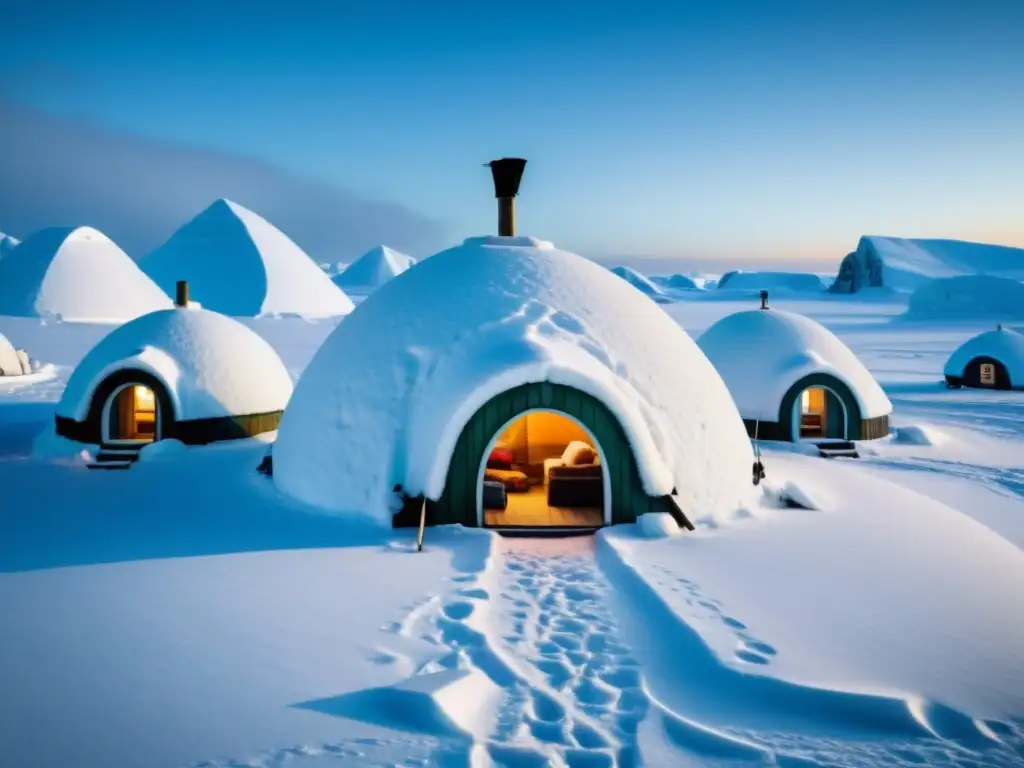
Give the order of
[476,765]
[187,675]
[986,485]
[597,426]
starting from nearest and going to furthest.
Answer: [476,765] → [187,675] → [597,426] → [986,485]

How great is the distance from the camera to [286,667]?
457 cm

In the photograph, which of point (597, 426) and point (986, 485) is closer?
point (597, 426)

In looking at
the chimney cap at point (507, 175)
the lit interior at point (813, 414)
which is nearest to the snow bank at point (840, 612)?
the chimney cap at point (507, 175)

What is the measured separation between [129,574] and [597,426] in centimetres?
477

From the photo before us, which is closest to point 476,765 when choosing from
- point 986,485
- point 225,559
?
point 225,559

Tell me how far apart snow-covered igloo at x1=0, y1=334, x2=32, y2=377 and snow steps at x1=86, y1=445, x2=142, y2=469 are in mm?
16596

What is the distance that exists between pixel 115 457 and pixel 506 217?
25.8 feet

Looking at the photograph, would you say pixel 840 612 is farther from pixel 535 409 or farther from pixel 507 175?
pixel 507 175

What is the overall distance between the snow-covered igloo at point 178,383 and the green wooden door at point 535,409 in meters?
7.33

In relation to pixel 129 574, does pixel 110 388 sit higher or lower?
higher

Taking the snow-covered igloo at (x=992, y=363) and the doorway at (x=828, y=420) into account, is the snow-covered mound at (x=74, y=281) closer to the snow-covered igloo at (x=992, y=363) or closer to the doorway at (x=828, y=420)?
the doorway at (x=828, y=420)

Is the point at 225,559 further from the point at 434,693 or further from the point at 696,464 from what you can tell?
the point at 696,464

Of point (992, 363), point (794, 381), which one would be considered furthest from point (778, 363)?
point (992, 363)

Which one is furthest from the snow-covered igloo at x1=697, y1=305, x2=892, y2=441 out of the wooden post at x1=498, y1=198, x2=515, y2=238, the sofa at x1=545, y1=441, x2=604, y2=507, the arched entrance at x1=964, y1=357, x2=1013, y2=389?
the arched entrance at x1=964, y1=357, x2=1013, y2=389
